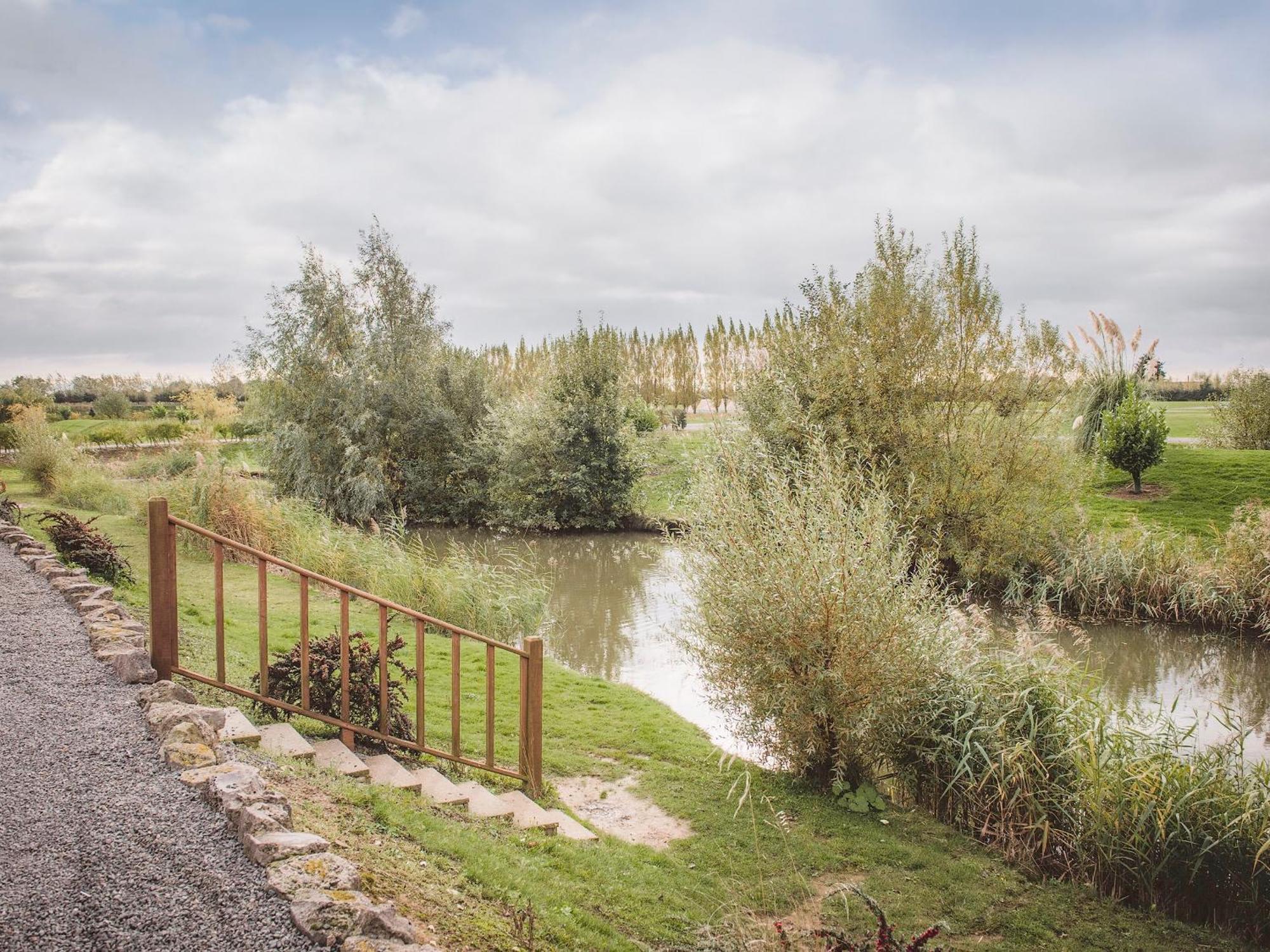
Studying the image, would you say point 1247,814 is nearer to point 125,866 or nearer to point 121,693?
point 125,866

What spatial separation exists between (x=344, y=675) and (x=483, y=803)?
131 centimetres

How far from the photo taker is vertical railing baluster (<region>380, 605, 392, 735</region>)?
217 inches

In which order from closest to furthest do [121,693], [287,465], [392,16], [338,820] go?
[338,820] < [121,693] < [392,16] < [287,465]

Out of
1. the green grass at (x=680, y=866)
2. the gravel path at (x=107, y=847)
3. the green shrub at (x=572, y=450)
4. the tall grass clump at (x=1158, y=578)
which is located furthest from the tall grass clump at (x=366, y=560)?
the tall grass clump at (x=1158, y=578)

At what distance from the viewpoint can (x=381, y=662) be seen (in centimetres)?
565

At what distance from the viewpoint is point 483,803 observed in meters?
5.51

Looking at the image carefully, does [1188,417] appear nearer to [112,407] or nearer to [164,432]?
[164,432]

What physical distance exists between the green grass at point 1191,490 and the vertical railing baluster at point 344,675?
571 inches

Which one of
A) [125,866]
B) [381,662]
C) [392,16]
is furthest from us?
[392,16]

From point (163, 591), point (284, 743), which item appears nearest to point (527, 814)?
point (284, 743)

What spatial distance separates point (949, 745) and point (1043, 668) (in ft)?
3.30

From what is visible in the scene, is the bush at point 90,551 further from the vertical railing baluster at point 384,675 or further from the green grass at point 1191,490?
the green grass at point 1191,490

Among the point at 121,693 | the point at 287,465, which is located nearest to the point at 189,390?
the point at 287,465

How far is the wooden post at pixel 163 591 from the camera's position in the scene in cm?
545
